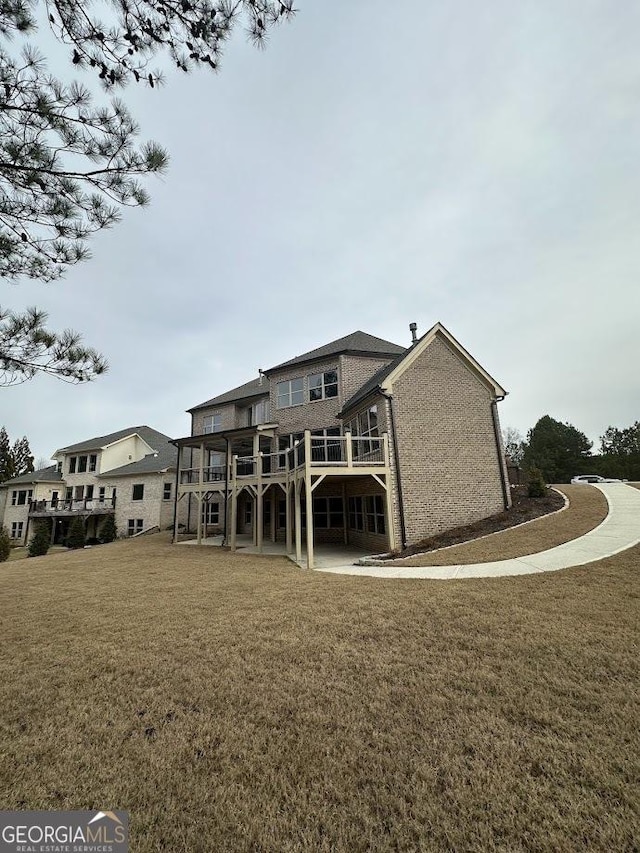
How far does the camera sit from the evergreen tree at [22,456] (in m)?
51.3

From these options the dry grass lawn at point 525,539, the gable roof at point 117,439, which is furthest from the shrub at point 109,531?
the dry grass lawn at point 525,539

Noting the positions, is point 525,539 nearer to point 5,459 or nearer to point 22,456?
point 5,459

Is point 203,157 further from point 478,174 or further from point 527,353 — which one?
point 527,353

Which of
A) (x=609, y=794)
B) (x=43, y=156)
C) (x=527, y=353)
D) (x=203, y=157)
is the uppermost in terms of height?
(x=527, y=353)

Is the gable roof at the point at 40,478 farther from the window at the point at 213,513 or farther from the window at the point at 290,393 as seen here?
the window at the point at 290,393

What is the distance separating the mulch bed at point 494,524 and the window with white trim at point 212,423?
54.7 ft

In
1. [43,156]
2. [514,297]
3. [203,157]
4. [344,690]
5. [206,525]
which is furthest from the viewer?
[206,525]

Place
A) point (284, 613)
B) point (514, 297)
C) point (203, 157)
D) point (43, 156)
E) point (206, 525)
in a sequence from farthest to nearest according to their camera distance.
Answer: point (206, 525) → point (514, 297) → point (203, 157) → point (284, 613) → point (43, 156)

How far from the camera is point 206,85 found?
18.2ft

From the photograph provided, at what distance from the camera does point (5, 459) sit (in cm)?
4631

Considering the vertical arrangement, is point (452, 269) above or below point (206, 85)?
above

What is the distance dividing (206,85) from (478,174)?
10.3 metres

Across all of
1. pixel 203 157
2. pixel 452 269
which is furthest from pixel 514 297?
pixel 203 157

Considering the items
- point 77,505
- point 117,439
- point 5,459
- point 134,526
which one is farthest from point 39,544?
point 5,459
